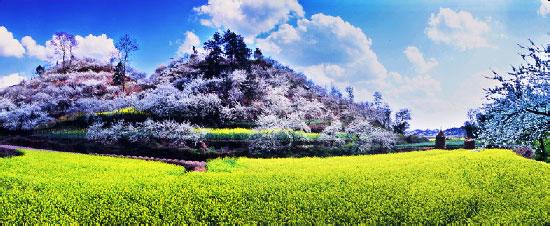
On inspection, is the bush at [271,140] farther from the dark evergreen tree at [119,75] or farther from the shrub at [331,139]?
the dark evergreen tree at [119,75]

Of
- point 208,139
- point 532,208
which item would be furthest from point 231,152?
point 532,208

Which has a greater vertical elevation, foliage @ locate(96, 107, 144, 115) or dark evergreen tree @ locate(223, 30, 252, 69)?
dark evergreen tree @ locate(223, 30, 252, 69)

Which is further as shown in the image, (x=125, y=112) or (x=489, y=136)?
(x=125, y=112)

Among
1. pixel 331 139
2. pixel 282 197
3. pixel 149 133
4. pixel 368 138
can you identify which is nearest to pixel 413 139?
pixel 368 138

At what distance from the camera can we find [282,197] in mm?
14586

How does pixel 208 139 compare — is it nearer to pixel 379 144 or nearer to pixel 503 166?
pixel 379 144

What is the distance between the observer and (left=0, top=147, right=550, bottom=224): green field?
42.3 ft

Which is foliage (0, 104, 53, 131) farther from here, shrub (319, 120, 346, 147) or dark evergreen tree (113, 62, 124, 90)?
shrub (319, 120, 346, 147)

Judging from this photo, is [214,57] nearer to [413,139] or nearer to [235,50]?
[235,50]

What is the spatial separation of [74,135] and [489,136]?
3681 cm

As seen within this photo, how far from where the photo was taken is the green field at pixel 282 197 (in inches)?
508

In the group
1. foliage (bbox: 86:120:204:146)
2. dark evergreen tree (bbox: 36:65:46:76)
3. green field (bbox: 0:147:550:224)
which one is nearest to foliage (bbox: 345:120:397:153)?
foliage (bbox: 86:120:204:146)

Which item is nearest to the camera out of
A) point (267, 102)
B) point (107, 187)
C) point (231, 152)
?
point (107, 187)

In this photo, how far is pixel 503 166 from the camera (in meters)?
22.4
